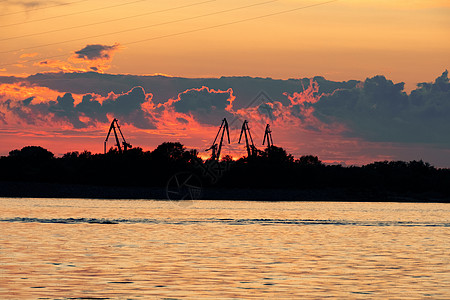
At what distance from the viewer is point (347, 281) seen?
3067 cm

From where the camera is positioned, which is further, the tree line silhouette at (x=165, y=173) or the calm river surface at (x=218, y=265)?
the tree line silhouette at (x=165, y=173)

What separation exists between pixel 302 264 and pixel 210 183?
149 meters

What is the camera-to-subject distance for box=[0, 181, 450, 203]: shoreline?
176 m

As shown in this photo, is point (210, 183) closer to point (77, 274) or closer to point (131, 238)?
point (131, 238)

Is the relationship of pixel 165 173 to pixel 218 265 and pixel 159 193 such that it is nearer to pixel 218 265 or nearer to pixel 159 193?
pixel 159 193

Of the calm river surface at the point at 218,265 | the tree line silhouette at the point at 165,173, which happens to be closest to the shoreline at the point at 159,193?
the tree line silhouette at the point at 165,173

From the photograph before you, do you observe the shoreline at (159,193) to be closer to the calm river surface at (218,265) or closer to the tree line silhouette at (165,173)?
the tree line silhouette at (165,173)

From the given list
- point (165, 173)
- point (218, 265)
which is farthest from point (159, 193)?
point (218, 265)

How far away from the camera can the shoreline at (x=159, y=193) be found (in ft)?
579

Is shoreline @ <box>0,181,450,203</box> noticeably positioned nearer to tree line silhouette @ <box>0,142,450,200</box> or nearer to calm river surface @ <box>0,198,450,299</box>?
tree line silhouette @ <box>0,142,450,200</box>

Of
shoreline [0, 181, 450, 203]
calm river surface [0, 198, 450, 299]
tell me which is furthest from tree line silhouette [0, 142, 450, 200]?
calm river surface [0, 198, 450, 299]

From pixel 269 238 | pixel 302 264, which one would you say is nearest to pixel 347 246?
pixel 269 238

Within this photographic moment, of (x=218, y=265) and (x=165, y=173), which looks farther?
(x=165, y=173)

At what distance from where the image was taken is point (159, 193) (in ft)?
590
